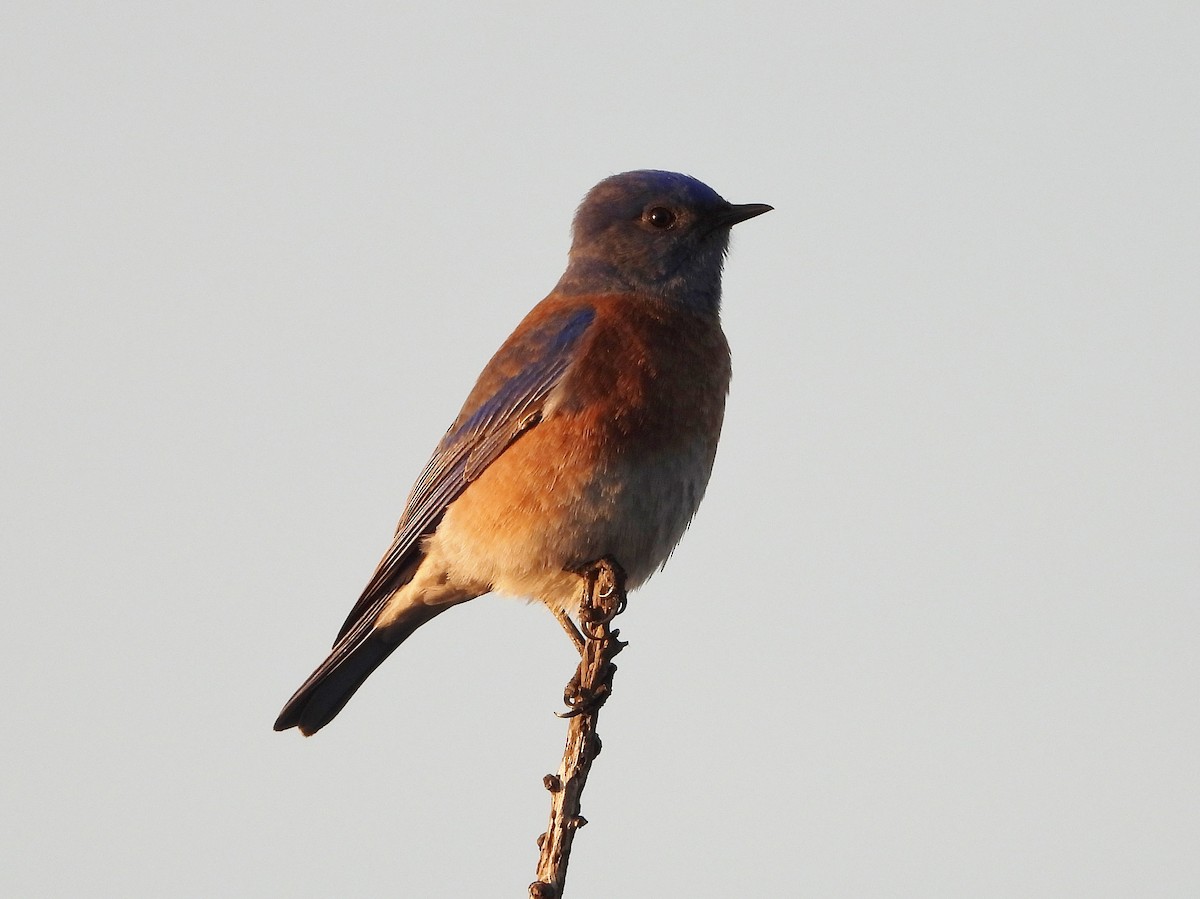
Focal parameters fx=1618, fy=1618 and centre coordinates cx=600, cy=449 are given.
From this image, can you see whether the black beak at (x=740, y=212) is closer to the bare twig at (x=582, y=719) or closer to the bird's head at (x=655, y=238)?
the bird's head at (x=655, y=238)

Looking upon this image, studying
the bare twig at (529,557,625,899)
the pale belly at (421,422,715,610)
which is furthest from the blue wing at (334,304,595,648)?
the bare twig at (529,557,625,899)

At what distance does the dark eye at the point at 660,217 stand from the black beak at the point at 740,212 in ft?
0.92

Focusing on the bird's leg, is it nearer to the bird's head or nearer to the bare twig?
the bare twig

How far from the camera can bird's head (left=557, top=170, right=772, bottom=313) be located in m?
8.58

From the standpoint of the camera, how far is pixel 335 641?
871cm

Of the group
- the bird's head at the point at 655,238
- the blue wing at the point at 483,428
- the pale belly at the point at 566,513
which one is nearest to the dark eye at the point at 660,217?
the bird's head at the point at 655,238

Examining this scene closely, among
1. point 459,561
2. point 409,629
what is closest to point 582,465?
point 459,561

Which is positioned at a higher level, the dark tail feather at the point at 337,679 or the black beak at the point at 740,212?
the black beak at the point at 740,212

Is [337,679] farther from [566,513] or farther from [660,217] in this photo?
[660,217]

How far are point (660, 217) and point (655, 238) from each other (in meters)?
0.16

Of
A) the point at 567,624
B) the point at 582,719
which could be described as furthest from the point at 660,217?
the point at 582,719

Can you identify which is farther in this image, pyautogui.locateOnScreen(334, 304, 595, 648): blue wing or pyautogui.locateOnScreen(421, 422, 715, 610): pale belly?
pyautogui.locateOnScreen(334, 304, 595, 648): blue wing

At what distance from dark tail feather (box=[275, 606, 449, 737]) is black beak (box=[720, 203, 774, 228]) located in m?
2.59

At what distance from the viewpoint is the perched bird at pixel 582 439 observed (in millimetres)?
7574
